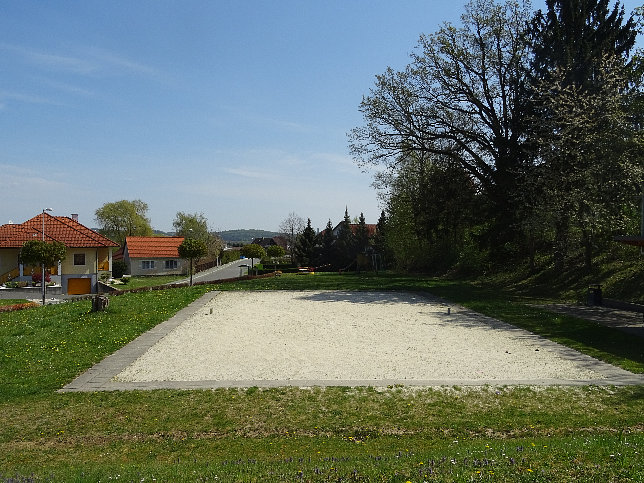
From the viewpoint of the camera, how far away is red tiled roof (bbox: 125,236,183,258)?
66.6m

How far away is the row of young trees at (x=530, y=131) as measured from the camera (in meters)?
20.6

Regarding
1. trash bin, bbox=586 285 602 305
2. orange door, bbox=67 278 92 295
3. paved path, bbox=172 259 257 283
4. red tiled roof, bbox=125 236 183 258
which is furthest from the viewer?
red tiled roof, bbox=125 236 183 258

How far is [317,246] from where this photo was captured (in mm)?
67750

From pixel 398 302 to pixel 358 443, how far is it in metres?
14.6

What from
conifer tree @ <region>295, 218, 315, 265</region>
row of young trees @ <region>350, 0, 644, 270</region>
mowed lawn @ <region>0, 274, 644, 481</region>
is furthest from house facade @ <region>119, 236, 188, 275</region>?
mowed lawn @ <region>0, 274, 644, 481</region>

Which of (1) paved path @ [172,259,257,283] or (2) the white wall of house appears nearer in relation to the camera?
(1) paved path @ [172,259,257,283]

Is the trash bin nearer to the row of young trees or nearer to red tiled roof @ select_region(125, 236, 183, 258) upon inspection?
the row of young trees

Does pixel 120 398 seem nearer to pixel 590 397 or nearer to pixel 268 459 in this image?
pixel 268 459

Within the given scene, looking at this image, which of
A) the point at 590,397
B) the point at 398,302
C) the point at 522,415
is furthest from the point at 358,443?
the point at 398,302

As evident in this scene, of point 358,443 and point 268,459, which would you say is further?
point 358,443

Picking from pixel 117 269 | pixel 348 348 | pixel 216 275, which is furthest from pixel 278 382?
pixel 117 269

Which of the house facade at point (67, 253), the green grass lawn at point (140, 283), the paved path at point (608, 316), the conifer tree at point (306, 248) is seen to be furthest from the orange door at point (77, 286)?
the paved path at point (608, 316)

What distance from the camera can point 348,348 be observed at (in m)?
12.5

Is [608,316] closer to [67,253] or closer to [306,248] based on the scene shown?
[67,253]
